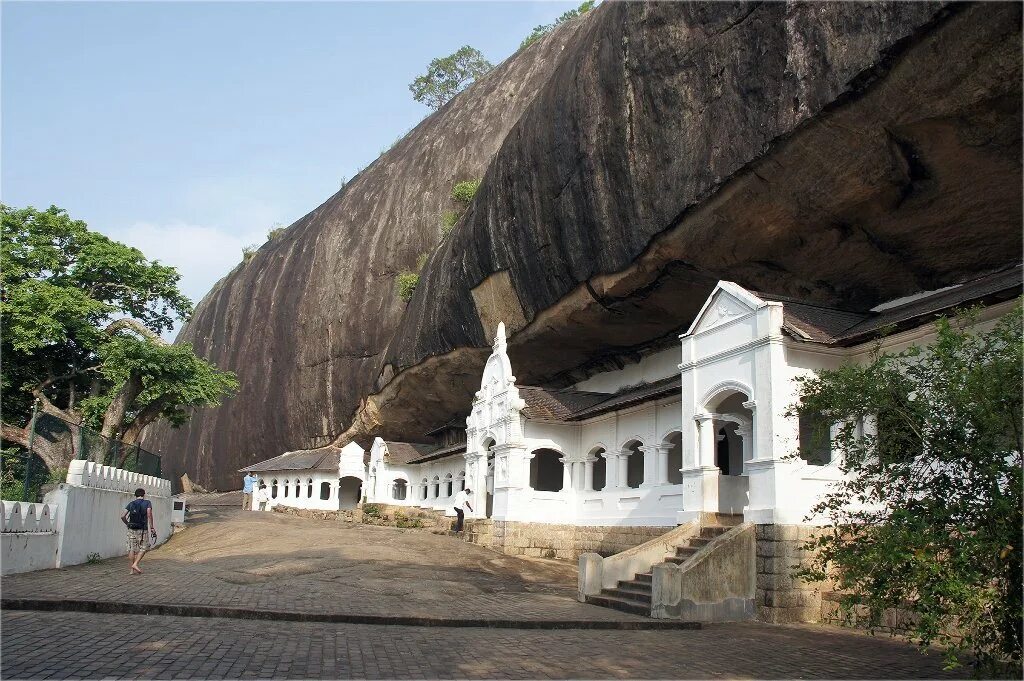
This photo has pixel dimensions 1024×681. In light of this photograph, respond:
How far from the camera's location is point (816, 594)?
1352 centimetres

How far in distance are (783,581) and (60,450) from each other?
13.9 metres

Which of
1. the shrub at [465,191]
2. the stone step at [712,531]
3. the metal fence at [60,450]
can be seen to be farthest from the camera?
the shrub at [465,191]

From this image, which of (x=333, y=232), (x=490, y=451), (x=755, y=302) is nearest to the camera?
(x=755, y=302)

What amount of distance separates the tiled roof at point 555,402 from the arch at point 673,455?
12.0 feet

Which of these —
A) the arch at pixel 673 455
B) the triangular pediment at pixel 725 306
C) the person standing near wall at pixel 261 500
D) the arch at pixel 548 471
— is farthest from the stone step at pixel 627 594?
the person standing near wall at pixel 261 500

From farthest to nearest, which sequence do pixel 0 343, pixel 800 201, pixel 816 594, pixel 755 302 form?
pixel 0 343 → pixel 800 201 → pixel 755 302 → pixel 816 594

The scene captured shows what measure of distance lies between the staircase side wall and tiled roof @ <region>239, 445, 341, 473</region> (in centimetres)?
3429

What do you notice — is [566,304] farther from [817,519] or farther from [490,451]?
[817,519]

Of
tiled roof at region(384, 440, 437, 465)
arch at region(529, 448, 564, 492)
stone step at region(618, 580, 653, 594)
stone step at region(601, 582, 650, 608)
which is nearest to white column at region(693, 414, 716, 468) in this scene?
stone step at region(618, 580, 653, 594)

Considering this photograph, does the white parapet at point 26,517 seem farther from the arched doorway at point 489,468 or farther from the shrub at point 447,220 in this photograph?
the shrub at point 447,220

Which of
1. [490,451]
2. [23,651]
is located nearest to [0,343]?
[490,451]

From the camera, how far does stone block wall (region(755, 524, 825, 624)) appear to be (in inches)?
520

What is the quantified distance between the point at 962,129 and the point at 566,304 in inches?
480

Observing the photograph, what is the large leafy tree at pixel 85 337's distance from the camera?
2177 centimetres
